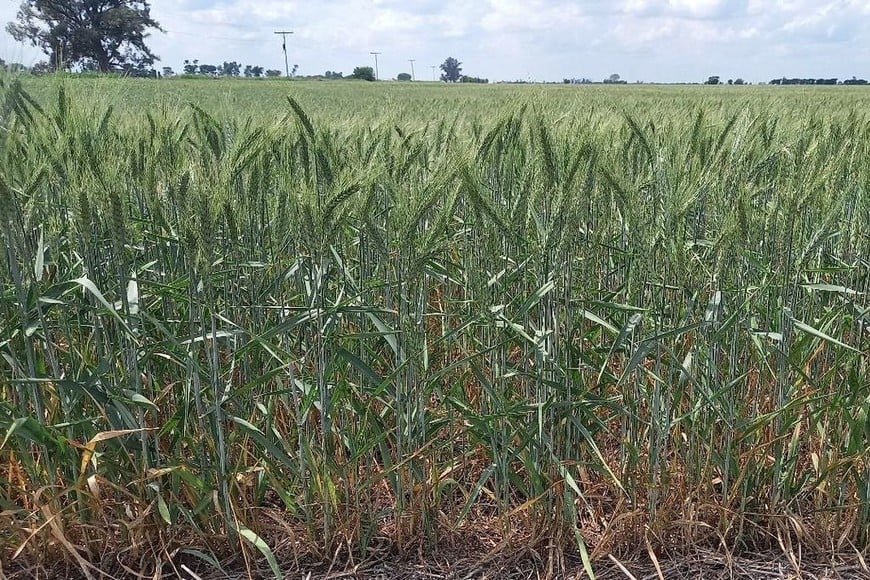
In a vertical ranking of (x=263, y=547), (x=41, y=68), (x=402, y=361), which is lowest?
(x=263, y=547)

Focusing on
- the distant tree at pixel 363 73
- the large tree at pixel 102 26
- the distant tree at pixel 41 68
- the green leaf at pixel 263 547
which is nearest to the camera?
the green leaf at pixel 263 547

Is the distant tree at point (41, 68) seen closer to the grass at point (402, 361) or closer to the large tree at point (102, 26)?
the grass at point (402, 361)

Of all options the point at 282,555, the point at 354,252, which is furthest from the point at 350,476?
the point at 354,252

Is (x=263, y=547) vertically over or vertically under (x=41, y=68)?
under

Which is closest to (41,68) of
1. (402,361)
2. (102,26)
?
(402,361)

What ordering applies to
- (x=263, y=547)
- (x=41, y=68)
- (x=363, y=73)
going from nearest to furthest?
1. (x=263, y=547)
2. (x=41, y=68)
3. (x=363, y=73)

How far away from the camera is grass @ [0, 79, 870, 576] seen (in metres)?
1.50

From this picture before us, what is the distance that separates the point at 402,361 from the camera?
1.57 m

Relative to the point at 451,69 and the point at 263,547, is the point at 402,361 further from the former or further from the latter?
the point at 451,69

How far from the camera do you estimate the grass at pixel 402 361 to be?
1.50 m

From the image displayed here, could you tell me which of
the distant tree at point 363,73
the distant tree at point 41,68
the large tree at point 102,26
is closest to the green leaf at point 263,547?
the distant tree at point 41,68

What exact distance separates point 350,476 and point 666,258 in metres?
0.96

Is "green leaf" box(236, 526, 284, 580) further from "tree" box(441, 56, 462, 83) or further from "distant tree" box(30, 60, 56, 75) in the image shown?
"tree" box(441, 56, 462, 83)

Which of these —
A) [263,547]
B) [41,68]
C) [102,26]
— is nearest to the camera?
[263,547]
